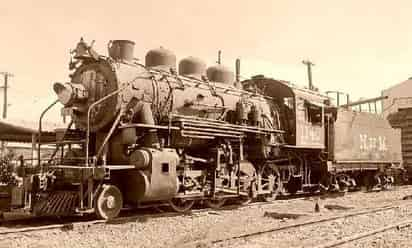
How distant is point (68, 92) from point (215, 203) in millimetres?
4758

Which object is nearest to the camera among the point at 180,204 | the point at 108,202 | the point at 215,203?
the point at 108,202

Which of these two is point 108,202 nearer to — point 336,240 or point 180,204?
point 180,204

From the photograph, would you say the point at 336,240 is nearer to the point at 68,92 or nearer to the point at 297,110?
the point at 68,92

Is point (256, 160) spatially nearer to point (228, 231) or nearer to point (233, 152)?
point (233, 152)

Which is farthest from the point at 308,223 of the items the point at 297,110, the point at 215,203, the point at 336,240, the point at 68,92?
the point at 297,110

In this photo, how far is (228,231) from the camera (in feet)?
26.8

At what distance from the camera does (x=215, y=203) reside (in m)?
12.1

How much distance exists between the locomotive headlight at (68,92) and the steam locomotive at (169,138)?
0.9 inches

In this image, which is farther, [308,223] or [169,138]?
[169,138]

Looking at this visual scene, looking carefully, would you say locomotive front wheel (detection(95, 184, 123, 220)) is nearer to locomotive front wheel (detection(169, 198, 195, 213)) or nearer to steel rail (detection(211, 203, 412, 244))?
locomotive front wheel (detection(169, 198, 195, 213))

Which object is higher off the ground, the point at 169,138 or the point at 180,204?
the point at 169,138

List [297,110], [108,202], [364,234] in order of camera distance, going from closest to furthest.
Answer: [364,234] < [108,202] < [297,110]

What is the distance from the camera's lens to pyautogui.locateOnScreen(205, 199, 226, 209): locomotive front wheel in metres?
11.9

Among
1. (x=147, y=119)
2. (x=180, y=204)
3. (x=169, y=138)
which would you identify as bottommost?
(x=180, y=204)
